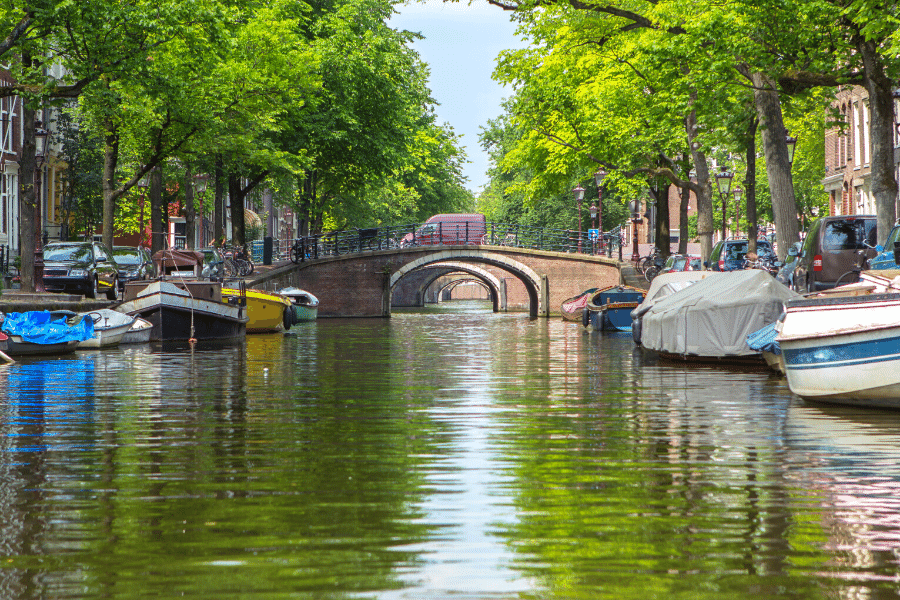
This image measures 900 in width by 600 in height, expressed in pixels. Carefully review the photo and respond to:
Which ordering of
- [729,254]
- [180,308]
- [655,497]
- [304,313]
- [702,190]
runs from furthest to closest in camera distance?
[304,313]
[729,254]
[702,190]
[180,308]
[655,497]

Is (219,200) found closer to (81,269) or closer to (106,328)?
(81,269)

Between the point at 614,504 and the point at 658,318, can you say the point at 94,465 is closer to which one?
the point at 614,504

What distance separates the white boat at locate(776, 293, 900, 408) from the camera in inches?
458

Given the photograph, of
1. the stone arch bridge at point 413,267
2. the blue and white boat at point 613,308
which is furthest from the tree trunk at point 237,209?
the blue and white boat at point 613,308

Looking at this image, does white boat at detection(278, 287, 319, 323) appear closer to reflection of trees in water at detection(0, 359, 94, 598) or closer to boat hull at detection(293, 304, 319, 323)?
boat hull at detection(293, 304, 319, 323)

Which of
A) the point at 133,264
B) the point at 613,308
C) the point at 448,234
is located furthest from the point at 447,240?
the point at 133,264

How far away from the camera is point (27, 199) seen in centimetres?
2586

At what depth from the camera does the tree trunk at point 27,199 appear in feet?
85.1

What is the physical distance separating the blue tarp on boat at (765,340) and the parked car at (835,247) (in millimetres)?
3771

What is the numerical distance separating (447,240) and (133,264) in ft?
69.5

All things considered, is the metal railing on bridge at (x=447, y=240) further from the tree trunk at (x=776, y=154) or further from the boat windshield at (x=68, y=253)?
the tree trunk at (x=776, y=154)

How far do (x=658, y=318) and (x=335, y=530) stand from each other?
53.0 ft

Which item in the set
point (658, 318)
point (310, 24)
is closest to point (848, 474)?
point (658, 318)

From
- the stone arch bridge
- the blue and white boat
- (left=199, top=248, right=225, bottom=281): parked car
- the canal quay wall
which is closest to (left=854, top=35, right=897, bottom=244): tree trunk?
the blue and white boat
